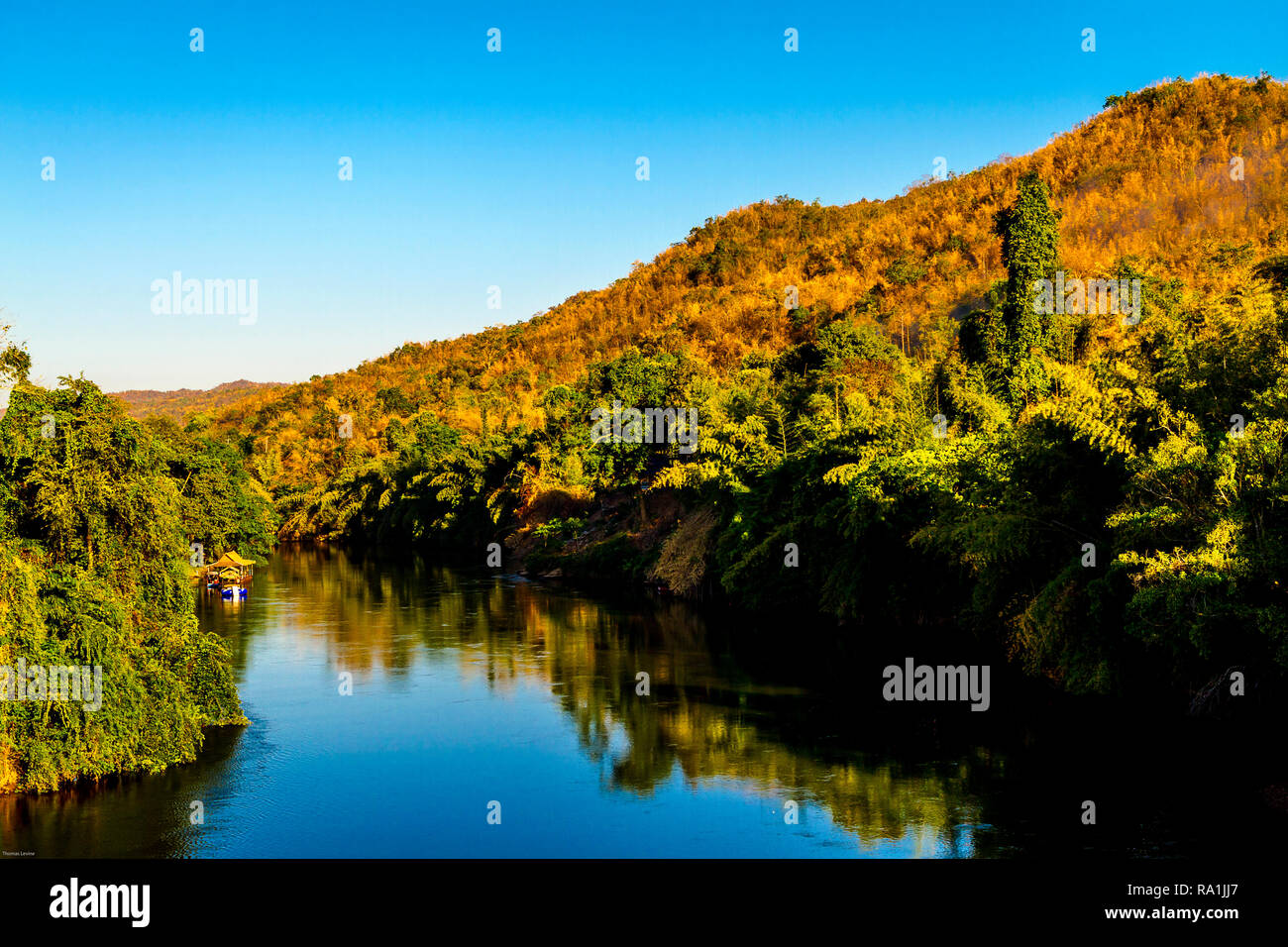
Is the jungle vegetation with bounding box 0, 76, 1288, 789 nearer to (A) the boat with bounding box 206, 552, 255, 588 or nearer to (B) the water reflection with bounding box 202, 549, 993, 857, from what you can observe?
(A) the boat with bounding box 206, 552, 255, 588

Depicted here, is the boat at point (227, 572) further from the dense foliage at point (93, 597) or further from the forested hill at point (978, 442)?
the dense foliage at point (93, 597)

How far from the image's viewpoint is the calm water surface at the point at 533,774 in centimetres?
2381

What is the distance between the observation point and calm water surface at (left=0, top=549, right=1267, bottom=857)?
23.8m

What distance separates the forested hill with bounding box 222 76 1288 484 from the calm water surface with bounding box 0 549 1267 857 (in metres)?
32.9

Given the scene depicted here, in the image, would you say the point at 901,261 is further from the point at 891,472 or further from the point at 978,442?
the point at 978,442

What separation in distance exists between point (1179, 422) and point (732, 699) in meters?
16.1

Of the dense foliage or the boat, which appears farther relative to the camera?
the boat

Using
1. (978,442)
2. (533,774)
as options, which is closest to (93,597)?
(533,774)

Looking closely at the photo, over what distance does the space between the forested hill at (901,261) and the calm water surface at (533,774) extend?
3290 cm

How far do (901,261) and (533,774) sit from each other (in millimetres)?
86839

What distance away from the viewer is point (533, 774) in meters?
28.9

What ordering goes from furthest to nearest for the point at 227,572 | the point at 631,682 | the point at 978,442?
1. the point at 227,572
2. the point at 978,442
3. the point at 631,682

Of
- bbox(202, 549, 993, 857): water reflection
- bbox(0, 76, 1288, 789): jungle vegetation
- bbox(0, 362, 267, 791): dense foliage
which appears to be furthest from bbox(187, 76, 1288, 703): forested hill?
bbox(0, 362, 267, 791): dense foliage
